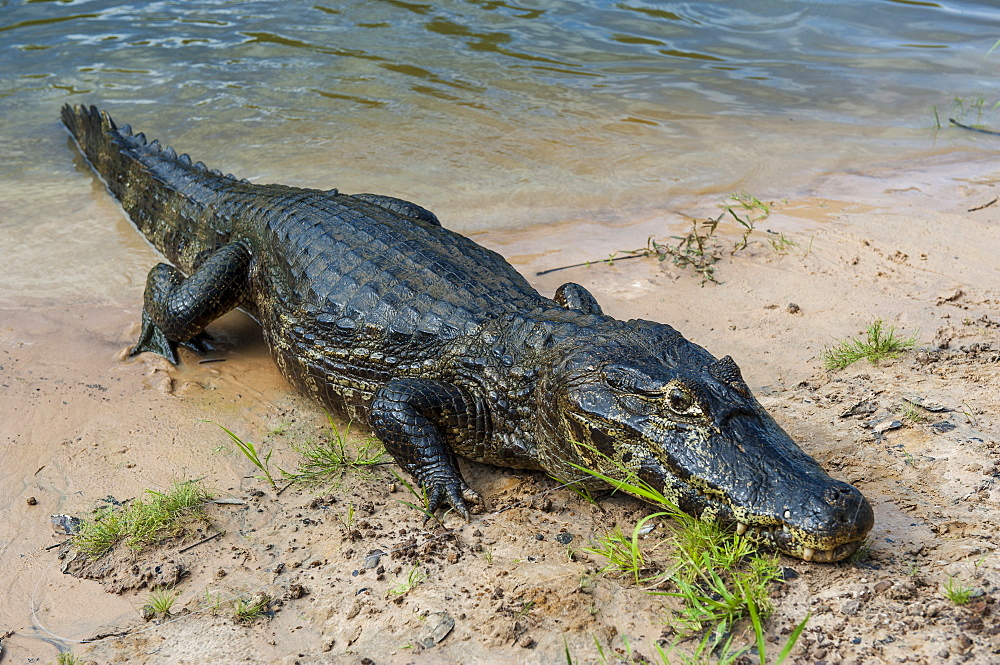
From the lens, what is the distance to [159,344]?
14.4 ft

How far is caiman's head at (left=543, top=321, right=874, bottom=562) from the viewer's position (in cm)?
237

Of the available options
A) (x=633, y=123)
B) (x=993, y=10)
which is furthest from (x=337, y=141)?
(x=993, y=10)

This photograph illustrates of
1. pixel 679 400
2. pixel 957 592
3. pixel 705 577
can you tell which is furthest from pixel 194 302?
pixel 957 592

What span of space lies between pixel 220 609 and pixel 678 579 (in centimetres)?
148

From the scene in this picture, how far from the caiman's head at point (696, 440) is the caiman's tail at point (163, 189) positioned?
2695mm

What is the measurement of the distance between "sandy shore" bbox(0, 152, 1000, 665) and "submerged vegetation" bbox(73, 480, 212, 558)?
8 cm

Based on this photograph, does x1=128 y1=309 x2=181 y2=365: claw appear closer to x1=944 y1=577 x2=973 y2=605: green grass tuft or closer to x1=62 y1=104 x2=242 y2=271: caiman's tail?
x1=62 y1=104 x2=242 y2=271: caiman's tail

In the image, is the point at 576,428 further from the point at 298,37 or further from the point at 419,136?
the point at 298,37

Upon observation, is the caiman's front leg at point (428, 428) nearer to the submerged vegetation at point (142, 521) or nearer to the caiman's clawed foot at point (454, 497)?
the caiman's clawed foot at point (454, 497)

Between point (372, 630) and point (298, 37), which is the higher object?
point (298, 37)

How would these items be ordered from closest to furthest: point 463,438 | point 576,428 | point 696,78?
point 576,428, point 463,438, point 696,78

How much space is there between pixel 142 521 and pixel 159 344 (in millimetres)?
1709

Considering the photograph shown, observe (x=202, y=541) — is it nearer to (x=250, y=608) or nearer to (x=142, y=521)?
(x=142, y=521)

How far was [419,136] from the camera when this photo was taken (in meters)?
7.70
